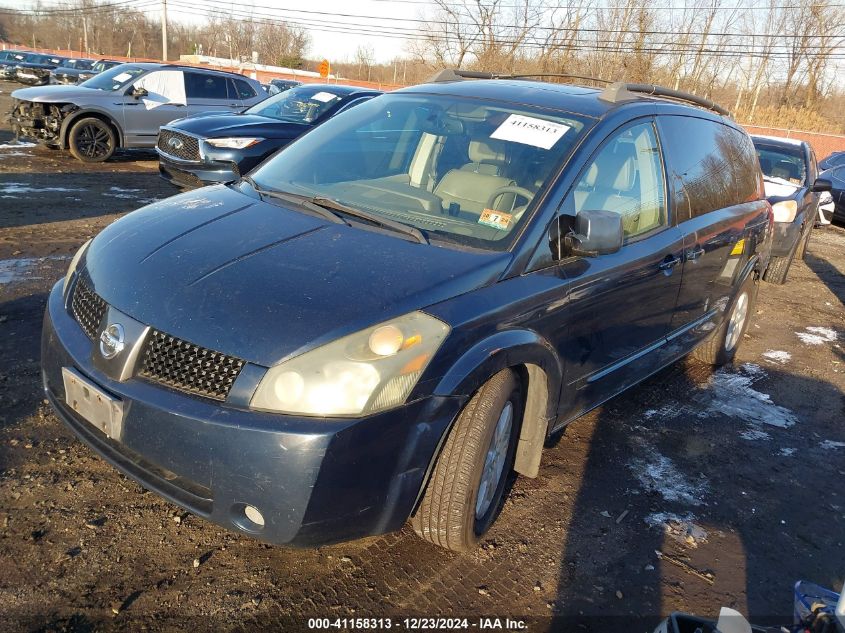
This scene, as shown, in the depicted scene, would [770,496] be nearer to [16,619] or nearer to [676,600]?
[676,600]

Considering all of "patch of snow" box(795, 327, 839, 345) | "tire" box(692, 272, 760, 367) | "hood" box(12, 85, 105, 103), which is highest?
"hood" box(12, 85, 105, 103)

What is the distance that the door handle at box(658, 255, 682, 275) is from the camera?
12.2 ft

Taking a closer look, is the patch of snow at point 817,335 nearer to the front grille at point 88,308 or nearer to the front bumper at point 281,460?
the front bumper at point 281,460

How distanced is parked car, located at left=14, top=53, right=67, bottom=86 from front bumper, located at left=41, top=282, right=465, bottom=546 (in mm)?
32587

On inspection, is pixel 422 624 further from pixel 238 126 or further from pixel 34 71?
pixel 34 71

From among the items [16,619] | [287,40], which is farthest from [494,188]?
[287,40]

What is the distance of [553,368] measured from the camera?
297 centimetres

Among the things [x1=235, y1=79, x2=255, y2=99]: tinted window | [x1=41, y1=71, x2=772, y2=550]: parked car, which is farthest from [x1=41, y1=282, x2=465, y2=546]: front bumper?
[x1=235, y1=79, x2=255, y2=99]: tinted window

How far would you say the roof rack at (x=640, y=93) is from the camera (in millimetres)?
3660

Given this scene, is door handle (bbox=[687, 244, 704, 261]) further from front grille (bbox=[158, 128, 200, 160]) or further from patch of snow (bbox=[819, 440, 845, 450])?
front grille (bbox=[158, 128, 200, 160])

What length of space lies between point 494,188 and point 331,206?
0.74 metres

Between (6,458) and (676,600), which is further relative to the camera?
(6,458)

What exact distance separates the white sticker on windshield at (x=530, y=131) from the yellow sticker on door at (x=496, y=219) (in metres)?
0.45

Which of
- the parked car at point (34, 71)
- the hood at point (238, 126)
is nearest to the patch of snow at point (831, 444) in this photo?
the hood at point (238, 126)
